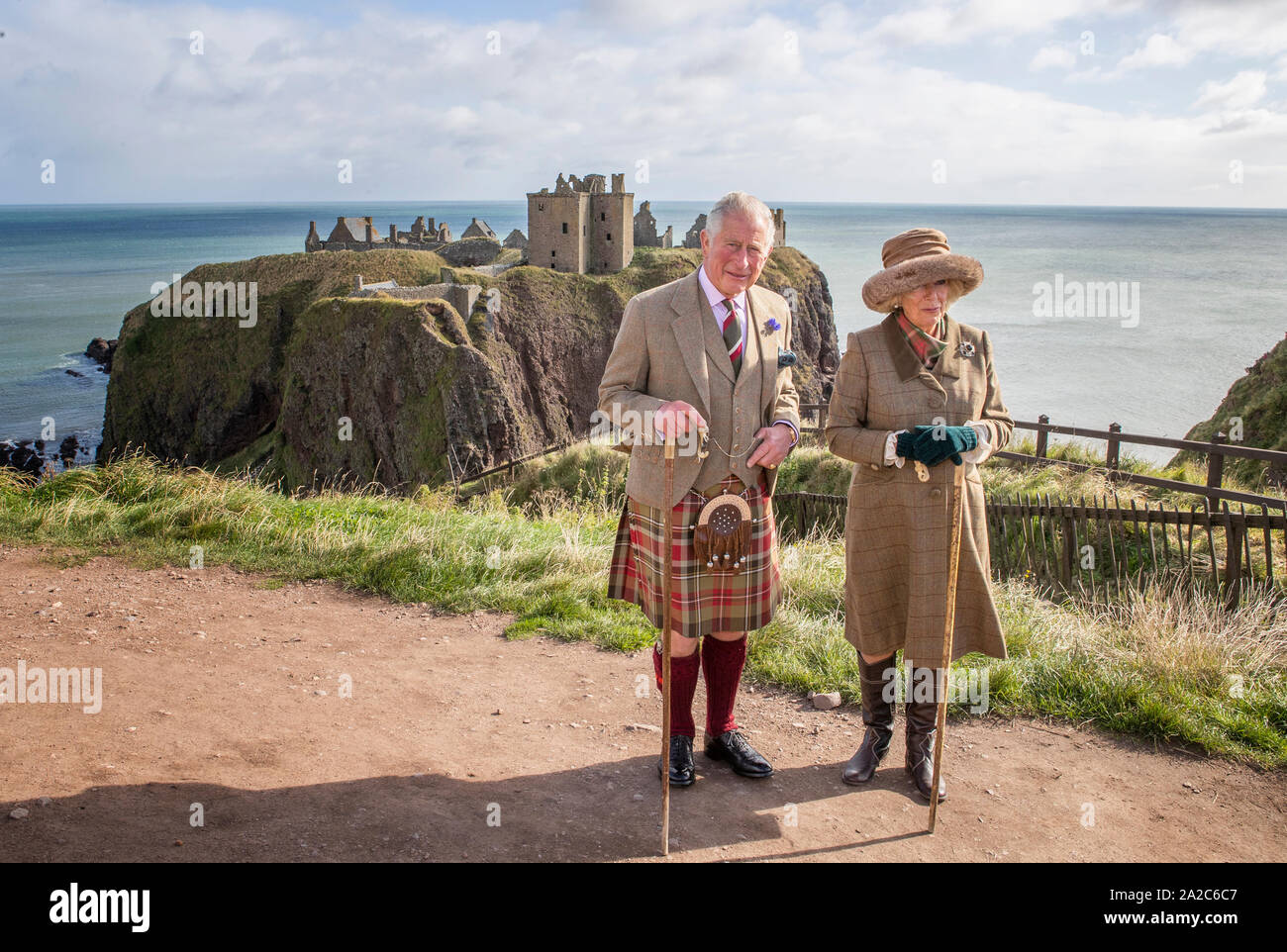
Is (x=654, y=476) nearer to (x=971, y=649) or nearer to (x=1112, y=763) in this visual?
(x=971, y=649)

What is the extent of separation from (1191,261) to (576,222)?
376ft

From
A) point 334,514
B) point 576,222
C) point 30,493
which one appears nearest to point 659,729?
point 334,514

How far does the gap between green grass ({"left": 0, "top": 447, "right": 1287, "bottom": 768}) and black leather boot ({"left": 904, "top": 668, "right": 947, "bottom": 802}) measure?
0.95 metres

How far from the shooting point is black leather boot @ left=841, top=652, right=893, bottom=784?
4297 mm

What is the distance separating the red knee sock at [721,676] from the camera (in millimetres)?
4332

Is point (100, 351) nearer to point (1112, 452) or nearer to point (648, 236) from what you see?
point (648, 236)

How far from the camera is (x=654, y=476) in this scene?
4.00 meters

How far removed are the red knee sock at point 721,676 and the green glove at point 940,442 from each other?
1.24m

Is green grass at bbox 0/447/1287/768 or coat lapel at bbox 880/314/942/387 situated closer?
coat lapel at bbox 880/314/942/387

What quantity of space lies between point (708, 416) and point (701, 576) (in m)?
0.73

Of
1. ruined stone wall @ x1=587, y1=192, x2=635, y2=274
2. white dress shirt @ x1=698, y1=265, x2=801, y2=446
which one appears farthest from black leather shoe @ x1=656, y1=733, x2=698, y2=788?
ruined stone wall @ x1=587, y1=192, x2=635, y2=274

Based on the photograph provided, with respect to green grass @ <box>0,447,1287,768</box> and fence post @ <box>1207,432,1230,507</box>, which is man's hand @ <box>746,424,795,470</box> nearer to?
green grass @ <box>0,447,1287,768</box>

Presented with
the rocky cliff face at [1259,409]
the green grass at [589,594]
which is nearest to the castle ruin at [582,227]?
the rocky cliff face at [1259,409]

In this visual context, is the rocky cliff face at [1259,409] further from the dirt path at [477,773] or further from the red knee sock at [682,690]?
the red knee sock at [682,690]
